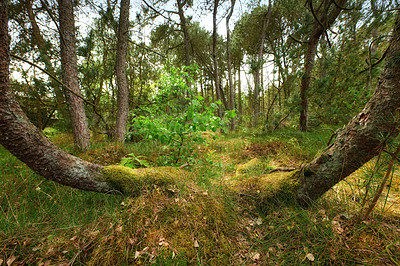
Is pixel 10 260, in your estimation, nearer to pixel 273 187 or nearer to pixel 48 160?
pixel 48 160

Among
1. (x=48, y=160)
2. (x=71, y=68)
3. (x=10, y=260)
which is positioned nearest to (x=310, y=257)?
(x=10, y=260)

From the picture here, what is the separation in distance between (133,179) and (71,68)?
3.67m

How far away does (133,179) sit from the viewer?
1.94 m

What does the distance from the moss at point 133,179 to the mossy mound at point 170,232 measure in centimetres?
13

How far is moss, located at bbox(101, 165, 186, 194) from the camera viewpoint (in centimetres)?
188

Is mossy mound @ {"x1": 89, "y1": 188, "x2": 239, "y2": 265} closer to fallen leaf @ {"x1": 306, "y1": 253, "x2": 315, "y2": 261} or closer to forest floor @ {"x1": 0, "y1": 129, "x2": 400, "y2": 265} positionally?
forest floor @ {"x1": 0, "y1": 129, "x2": 400, "y2": 265}

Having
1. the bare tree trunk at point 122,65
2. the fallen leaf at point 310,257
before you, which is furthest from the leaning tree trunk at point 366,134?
the bare tree trunk at point 122,65

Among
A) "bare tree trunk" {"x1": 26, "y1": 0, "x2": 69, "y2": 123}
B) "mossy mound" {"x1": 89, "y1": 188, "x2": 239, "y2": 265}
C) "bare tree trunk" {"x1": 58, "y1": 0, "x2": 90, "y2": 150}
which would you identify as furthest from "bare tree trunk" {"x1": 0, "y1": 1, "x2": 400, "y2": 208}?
"bare tree trunk" {"x1": 26, "y1": 0, "x2": 69, "y2": 123}

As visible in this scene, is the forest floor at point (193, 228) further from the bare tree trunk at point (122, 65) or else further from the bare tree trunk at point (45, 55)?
the bare tree trunk at point (45, 55)

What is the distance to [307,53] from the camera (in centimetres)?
425

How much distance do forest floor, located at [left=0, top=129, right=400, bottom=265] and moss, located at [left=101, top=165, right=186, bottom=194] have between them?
11 cm

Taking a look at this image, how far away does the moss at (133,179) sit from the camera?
74.0 inches

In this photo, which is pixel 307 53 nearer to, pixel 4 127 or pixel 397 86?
pixel 397 86

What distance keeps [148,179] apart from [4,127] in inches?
57.8
